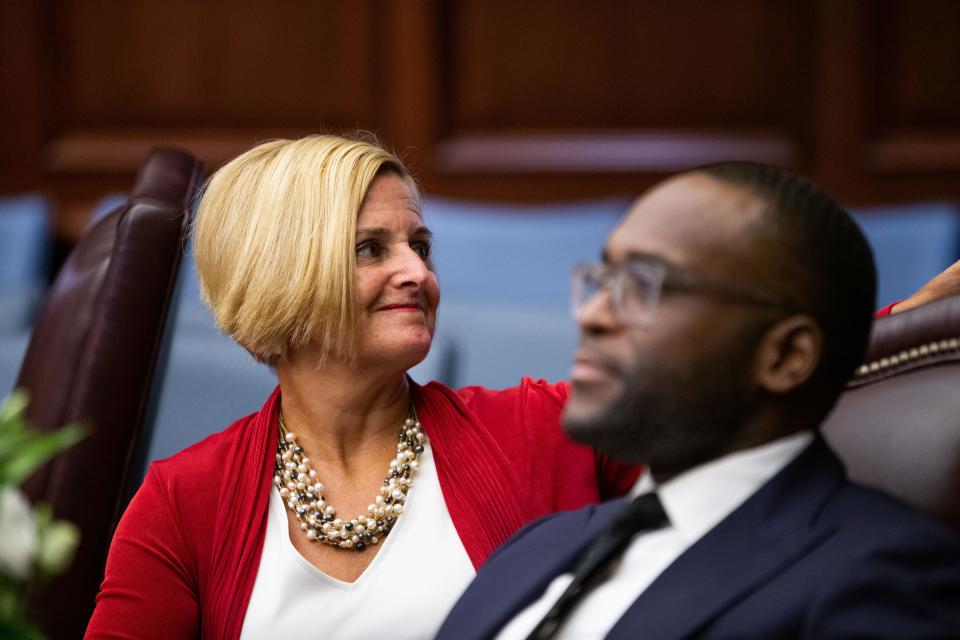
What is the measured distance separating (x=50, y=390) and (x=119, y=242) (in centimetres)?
22

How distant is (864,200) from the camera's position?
102 inches

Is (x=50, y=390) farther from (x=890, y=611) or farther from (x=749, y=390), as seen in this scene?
(x=890, y=611)

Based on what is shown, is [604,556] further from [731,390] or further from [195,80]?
[195,80]

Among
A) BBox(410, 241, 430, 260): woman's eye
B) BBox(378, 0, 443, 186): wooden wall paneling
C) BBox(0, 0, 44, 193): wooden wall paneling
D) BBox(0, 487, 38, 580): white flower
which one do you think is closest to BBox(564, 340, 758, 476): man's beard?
BBox(0, 487, 38, 580): white flower

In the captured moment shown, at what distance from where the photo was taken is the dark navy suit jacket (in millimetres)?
745

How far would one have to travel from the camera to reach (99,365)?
1552mm

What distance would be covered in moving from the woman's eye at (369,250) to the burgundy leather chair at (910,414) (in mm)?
555

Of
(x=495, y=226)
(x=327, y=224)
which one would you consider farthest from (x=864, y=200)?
(x=327, y=224)

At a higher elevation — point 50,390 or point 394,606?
point 50,390

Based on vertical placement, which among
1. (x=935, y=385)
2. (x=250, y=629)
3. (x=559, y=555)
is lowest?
(x=250, y=629)

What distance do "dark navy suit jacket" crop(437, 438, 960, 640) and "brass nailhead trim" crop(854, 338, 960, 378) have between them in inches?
7.7

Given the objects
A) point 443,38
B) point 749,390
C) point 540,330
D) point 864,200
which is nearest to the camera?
point 749,390

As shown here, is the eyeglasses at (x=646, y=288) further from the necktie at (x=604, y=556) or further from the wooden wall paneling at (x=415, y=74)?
the wooden wall paneling at (x=415, y=74)

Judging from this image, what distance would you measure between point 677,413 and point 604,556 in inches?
5.3
